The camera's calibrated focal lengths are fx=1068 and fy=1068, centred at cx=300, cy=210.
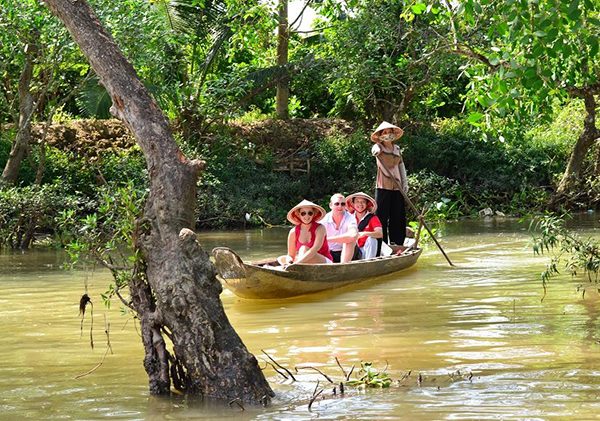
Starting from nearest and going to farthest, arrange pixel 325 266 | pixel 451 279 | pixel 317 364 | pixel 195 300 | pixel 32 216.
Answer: pixel 195 300, pixel 317 364, pixel 325 266, pixel 451 279, pixel 32 216

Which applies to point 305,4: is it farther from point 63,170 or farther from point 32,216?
point 32,216

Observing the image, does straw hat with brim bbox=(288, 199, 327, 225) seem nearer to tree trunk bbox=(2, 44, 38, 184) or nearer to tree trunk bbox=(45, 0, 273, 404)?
tree trunk bbox=(45, 0, 273, 404)

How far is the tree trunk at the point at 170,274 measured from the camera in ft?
21.2

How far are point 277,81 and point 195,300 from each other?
61.4 feet

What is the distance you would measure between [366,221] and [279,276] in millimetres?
2501

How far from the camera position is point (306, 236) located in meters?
11.9

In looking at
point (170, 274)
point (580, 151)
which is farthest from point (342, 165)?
point (170, 274)

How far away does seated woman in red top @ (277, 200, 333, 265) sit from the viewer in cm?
1175

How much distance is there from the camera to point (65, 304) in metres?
11.8

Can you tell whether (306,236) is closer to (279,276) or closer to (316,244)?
(316,244)

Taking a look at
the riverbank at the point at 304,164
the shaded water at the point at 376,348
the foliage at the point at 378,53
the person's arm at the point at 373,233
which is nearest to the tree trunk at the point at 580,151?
the riverbank at the point at 304,164

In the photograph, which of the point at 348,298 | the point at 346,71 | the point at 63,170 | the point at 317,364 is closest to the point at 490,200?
the point at 346,71

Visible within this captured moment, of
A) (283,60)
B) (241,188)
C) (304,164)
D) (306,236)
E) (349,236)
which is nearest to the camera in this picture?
(306,236)

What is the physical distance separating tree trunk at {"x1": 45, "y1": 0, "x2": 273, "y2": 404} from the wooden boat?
3702mm
